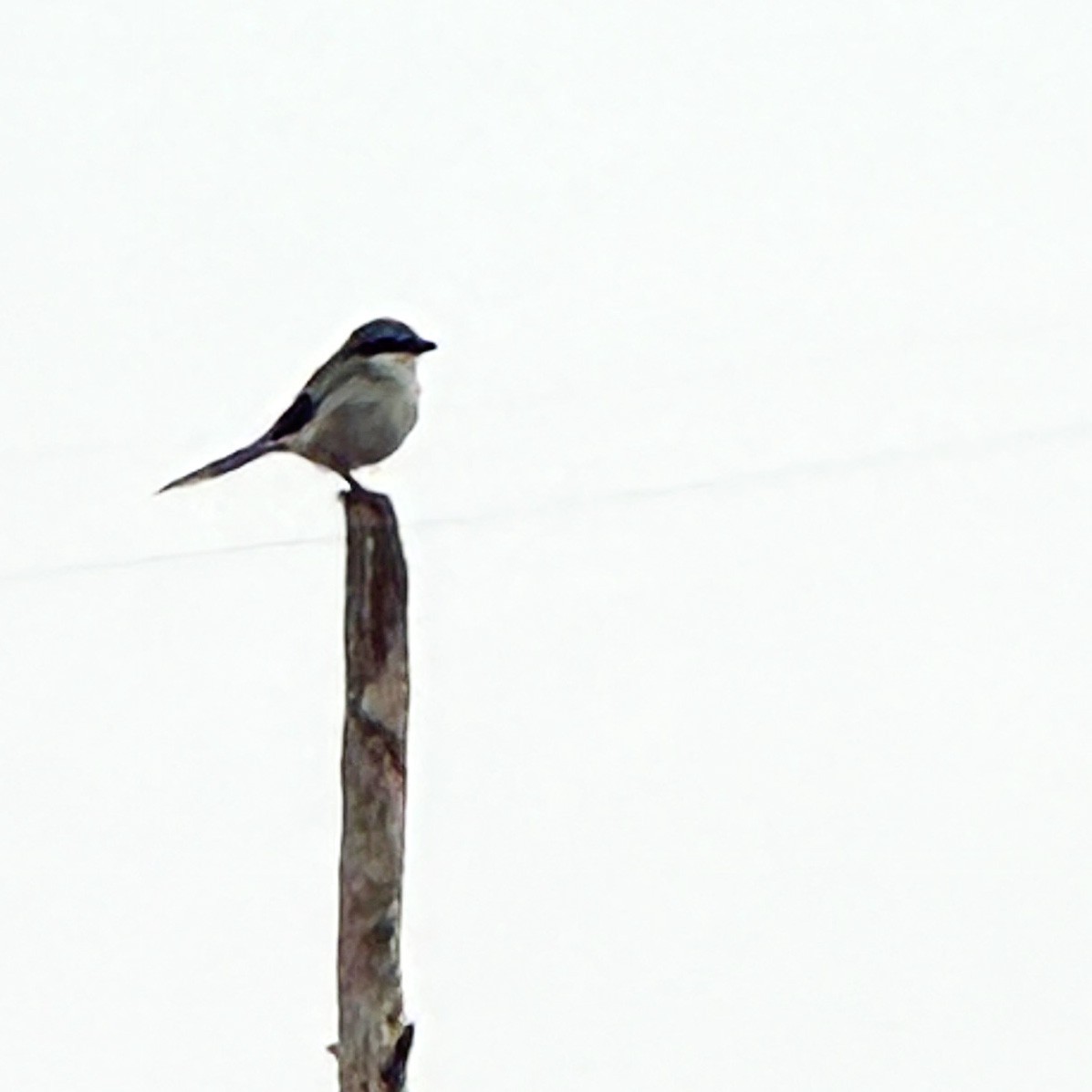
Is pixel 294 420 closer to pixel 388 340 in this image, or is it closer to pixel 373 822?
pixel 388 340

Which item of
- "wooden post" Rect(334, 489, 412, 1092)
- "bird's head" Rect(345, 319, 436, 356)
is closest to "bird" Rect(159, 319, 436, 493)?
"bird's head" Rect(345, 319, 436, 356)

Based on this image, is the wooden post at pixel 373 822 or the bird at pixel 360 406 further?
the bird at pixel 360 406

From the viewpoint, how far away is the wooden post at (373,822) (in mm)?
4031

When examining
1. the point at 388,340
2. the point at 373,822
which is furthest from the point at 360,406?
the point at 373,822

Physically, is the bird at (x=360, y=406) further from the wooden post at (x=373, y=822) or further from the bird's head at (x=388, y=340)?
the wooden post at (x=373, y=822)

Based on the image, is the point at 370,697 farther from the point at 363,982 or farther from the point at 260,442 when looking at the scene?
the point at 260,442

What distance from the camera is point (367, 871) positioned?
4070mm

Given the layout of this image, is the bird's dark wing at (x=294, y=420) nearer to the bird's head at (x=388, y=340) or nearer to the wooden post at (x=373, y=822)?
the bird's head at (x=388, y=340)

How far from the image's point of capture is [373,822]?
4066 mm

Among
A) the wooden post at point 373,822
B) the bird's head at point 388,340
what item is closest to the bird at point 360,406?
the bird's head at point 388,340

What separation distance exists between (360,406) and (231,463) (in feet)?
1.10

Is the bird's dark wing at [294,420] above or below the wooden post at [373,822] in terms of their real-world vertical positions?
above

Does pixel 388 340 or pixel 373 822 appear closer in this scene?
pixel 373 822

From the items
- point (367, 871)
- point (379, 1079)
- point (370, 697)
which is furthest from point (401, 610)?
point (379, 1079)
